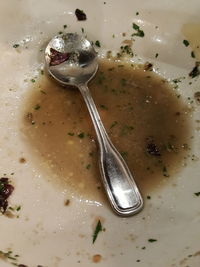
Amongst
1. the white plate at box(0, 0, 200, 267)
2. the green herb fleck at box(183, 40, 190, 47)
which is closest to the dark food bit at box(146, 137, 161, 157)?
the white plate at box(0, 0, 200, 267)

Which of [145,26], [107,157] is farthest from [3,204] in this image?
[145,26]

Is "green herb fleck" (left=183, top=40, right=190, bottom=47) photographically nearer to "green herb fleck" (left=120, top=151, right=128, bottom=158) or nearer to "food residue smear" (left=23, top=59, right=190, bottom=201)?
"food residue smear" (left=23, top=59, right=190, bottom=201)

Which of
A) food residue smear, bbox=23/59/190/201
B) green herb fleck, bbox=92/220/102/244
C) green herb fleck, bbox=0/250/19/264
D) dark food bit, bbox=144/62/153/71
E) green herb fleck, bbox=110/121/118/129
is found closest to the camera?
green herb fleck, bbox=0/250/19/264

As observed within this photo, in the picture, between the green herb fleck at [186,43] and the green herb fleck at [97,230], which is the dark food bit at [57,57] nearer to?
the green herb fleck at [186,43]

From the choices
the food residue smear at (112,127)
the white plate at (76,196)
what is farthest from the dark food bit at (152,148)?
the white plate at (76,196)

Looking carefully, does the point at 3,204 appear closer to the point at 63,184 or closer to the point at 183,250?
the point at 63,184

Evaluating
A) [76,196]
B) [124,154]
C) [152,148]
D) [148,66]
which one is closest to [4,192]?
[76,196]

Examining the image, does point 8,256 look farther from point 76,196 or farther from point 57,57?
point 57,57
